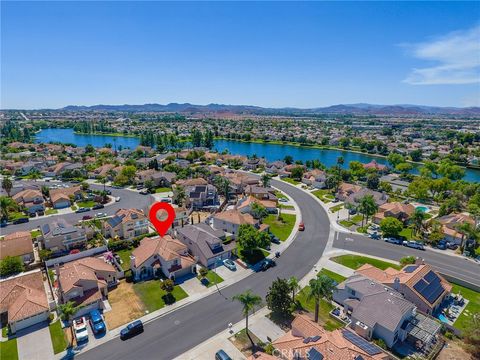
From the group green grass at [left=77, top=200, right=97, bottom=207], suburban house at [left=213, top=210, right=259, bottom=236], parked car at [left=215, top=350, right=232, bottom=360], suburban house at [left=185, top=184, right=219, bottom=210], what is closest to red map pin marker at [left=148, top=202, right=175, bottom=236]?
suburban house at [left=213, top=210, right=259, bottom=236]

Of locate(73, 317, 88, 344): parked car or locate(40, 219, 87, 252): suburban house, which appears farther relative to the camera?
locate(40, 219, 87, 252): suburban house

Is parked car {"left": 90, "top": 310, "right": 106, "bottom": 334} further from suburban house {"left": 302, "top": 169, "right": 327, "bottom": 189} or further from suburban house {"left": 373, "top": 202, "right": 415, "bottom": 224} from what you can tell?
suburban house {"left": 302, "top": 169, "right": 327, "bottom": 189}

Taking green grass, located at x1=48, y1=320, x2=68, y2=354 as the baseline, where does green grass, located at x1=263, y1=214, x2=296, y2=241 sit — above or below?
above

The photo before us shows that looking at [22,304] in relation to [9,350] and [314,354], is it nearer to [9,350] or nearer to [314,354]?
[9,350]

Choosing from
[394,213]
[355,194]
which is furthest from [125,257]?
[355,194]

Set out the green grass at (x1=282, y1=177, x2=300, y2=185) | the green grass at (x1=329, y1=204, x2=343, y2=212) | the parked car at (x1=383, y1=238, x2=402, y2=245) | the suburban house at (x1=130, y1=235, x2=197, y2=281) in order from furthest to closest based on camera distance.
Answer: the green grass at (x1=282, y1=177, x2=300, y2=185) → the green grass at (x1=329, y1=204, x2=343, y2=212) → the parked car at (x1=383, y1=238, x2=402, y2=245) → the suburban house at (x1=130, y1=235, x2=197, y2=281)

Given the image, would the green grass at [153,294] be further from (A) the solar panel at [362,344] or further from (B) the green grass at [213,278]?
(A) the solar panel at [362,344]
